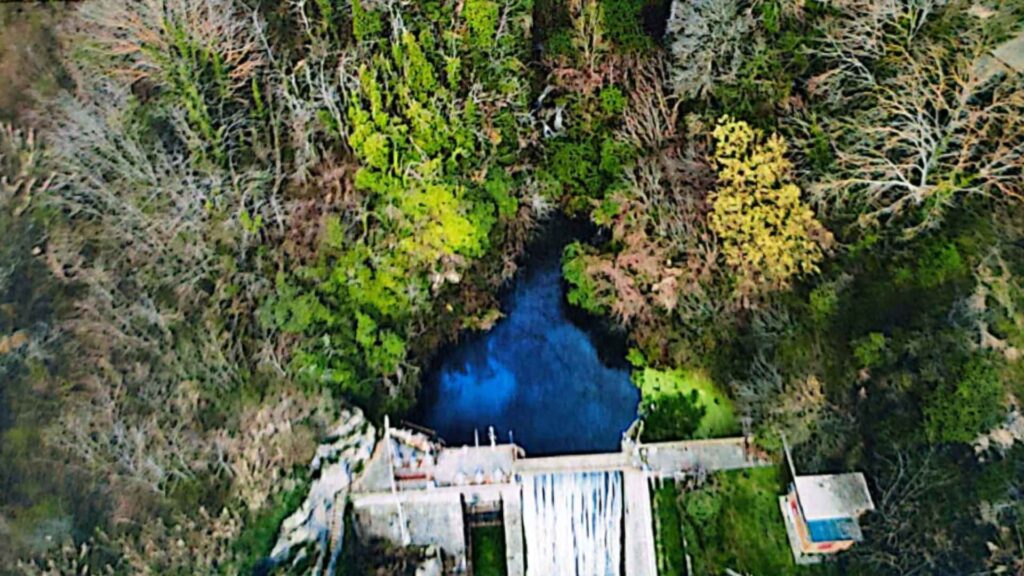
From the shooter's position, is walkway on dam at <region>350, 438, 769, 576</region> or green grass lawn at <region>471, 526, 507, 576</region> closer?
walkway on dam at <region>350, 438, 769, 576</region>

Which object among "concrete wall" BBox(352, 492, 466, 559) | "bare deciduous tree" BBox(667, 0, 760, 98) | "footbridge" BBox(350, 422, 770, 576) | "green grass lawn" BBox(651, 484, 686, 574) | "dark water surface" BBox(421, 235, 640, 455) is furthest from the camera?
"dark water surface" BBox(421, 235, 640, 455)

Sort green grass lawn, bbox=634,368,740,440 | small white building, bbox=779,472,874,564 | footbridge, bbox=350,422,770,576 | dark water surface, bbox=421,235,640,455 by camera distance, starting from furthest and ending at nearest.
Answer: dark water surface, bbox=421,235,640,455
green grass lawn, bbox=634,368,740,440
footbridge, bbox=350,422,770,576
small white building, bbox=779,472,874,564

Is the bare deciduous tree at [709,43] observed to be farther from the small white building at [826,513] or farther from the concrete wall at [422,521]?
the concrete wall at [422,521]

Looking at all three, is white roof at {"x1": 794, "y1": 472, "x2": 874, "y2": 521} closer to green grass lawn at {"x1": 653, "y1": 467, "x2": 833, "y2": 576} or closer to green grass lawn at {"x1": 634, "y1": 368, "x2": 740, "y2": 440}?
green grass lawn at {"x1": 653, "y1": 467, "x2": 833, "y2": 576}

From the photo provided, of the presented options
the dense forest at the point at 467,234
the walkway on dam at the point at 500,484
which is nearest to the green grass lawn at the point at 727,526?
the walkway on dam at the point at 500,484

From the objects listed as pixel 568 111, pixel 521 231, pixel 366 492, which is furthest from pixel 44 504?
pixel 568 111

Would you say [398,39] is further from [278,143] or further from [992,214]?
[992,214]

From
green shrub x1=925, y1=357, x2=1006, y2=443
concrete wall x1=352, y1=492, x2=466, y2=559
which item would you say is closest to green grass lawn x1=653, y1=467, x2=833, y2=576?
green shrub x1=925, y1=357, x2=1006, y2=443

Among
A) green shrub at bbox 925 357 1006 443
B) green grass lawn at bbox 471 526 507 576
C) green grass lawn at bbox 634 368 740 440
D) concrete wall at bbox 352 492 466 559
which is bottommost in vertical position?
green grass lawn at bbox 471 526 507 576
